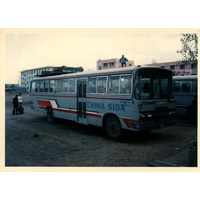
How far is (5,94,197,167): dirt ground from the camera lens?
6.88 m

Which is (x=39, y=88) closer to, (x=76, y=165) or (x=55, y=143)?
(x=55, y=143)

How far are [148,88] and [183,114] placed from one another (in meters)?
5.54

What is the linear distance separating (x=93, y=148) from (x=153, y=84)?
3.08 metres

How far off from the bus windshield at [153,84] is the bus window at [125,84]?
0.28m

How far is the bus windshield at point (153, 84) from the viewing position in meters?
8.21

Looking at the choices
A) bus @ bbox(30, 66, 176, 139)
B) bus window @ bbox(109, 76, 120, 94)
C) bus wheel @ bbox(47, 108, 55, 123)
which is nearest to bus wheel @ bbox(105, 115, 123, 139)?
bus @ bbox(30, 66, 176, 139)

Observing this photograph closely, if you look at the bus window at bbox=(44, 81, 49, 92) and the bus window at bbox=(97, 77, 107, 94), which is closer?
the bus window at bbox=(97, 77, 107, 94)

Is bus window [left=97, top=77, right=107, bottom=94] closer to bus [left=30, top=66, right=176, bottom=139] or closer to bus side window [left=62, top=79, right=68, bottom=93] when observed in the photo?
bus [left=30, top=66, right=176, bottom=139]

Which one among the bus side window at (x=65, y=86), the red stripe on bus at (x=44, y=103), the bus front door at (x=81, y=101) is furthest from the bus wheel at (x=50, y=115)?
the bus front door at (x=81, y=101)

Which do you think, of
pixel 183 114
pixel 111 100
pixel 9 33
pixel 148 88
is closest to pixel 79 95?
pixel 111 100

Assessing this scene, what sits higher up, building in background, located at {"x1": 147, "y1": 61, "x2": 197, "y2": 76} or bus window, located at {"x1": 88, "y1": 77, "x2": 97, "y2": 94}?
building in background, located at {"x1": 147, "y1": 61, "x2": 197, "y2": 76}

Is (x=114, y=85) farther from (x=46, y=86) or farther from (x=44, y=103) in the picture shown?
(x=44, y=103)

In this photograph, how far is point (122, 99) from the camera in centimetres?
862

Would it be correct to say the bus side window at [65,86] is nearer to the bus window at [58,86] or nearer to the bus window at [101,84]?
the bus window at [58,86]
